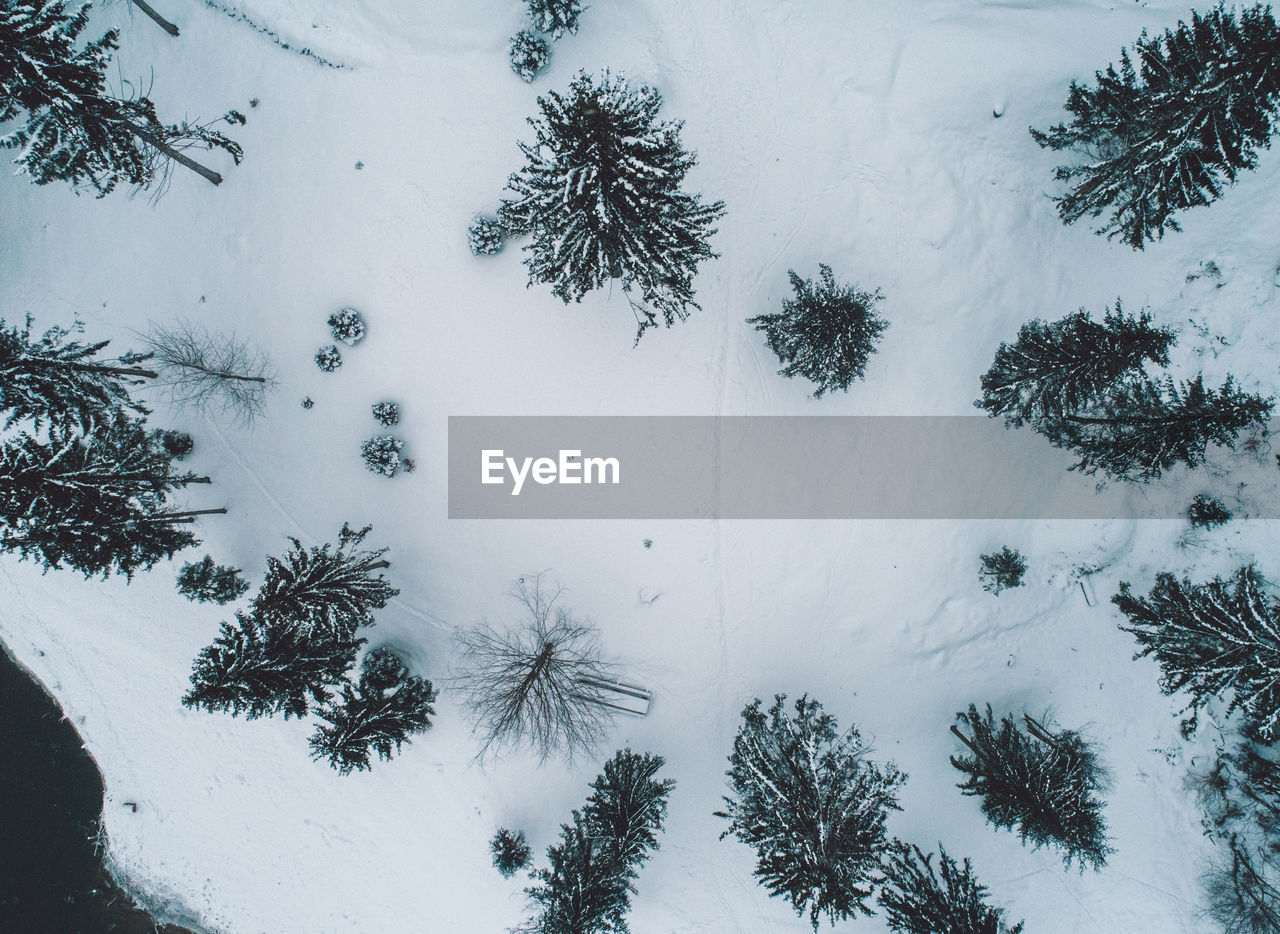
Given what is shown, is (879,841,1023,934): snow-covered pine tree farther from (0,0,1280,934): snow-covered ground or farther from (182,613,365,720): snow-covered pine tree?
(182,613,365,720): snow-covered pine tree

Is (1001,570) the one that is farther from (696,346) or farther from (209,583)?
(209,583)

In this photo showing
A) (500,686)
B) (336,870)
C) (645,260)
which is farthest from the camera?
(336,870)

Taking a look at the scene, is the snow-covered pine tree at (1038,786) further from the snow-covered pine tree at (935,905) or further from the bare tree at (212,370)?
the bare tree at (212,370)

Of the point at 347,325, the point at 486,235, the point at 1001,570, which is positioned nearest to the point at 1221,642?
the point at 1001,570

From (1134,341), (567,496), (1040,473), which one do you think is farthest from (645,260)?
(1040,473)

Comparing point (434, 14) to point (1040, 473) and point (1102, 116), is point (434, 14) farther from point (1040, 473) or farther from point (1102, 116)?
point (1040, 473)

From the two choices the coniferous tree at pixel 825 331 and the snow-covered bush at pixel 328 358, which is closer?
the coniferous tree at pixel 825 331

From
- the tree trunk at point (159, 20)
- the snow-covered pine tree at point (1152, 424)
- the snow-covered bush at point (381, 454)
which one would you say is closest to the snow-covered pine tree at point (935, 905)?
the snow-covered pine tree at point (1152, 424)
